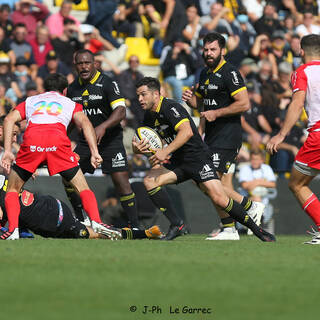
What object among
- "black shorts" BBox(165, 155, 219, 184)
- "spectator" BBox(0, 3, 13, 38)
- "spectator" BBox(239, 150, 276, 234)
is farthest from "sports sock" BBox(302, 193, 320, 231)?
"spectator" BBox(0, 3, 13, 38)

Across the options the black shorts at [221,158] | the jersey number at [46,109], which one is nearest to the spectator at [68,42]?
the black shorts at [221,158]

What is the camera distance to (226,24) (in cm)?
2078

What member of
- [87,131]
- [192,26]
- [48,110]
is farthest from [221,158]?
[192,26]

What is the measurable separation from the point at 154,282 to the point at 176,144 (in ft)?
13.6

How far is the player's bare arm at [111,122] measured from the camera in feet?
37.9

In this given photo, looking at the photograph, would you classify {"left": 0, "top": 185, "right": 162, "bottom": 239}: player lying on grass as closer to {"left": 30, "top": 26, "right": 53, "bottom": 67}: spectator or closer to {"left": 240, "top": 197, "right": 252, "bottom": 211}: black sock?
{"left": 240, "top": 197, "right": 252, "bottom": 211}: black sock

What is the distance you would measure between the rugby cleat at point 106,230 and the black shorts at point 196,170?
940 mm

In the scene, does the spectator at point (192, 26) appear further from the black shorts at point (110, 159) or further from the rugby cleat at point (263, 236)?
the rugby cleat at point (263, 236)

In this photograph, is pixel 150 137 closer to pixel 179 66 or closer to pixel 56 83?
pixel 56 83

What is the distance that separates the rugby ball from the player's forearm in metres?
1.13

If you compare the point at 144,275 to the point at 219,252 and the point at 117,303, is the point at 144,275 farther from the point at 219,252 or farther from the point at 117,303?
the point at 219,252

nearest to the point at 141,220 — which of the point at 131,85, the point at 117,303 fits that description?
the point at 131,85

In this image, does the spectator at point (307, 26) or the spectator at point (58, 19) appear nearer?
the spectator at point (58, 19)

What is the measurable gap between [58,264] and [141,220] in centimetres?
752
